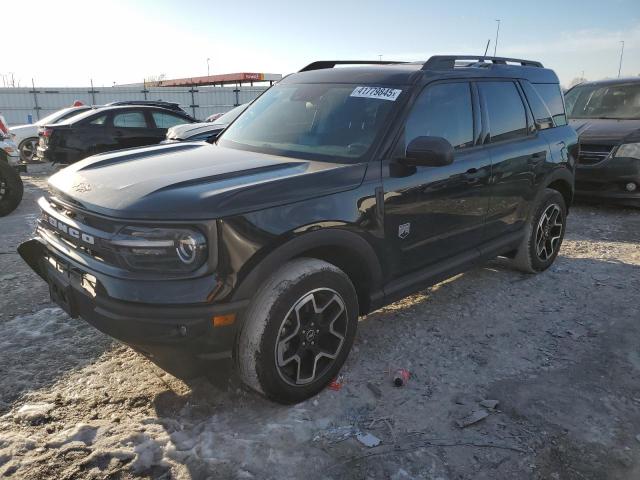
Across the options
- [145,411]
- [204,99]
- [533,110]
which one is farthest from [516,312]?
[204,99]

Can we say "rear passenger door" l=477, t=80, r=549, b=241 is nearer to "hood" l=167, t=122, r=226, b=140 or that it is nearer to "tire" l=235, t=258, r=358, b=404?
"tire" l=235, t=258, r=358, b=404

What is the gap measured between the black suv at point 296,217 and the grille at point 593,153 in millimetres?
3617

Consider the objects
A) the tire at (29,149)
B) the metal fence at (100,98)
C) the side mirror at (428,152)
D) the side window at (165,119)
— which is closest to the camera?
the side mirror at (428,152)

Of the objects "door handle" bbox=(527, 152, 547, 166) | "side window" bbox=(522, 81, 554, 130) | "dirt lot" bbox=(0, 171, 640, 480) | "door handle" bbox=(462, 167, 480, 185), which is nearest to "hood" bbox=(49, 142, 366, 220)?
"door handle" bbox=(462, 167, 480, 185)

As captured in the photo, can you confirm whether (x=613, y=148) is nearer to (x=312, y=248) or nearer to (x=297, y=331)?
(x=312, y=248)

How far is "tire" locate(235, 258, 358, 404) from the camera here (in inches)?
100

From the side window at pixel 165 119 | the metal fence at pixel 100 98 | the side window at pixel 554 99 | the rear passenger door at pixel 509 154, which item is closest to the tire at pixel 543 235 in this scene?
the rear passenger door at pixel 509 154

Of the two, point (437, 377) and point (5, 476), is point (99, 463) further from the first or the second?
point (437, 377)

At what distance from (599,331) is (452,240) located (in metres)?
1.34

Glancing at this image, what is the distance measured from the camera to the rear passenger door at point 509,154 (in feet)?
12.9

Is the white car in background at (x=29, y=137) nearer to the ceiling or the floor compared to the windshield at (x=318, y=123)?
nearer to the floor

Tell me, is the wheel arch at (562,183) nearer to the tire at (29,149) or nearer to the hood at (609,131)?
the hood at (609,131)

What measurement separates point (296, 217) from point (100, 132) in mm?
9702

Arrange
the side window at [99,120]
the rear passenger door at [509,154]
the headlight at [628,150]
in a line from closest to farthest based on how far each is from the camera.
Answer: the rear passenger door at [509,154], the headlight at [628,150], the side window at [99,120]
